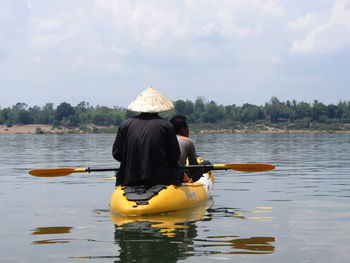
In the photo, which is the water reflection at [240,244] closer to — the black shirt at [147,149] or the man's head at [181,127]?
the black shirt at [147,149]

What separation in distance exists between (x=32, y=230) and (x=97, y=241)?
1.62m

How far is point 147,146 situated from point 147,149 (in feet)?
0.17

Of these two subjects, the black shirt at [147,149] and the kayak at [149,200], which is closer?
the kayak at [149,200]

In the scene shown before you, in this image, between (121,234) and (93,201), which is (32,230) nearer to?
(121,234)

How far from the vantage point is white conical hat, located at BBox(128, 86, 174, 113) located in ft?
32.1

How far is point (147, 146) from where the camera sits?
31.2 feet

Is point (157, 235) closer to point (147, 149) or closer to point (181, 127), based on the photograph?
point (147, 149)

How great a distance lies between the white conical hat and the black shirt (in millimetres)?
130

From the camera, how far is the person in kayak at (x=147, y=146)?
31.4 ft

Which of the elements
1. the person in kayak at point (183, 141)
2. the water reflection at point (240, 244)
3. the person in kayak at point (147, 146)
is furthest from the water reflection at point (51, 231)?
the person in kayak at point (183, 141)

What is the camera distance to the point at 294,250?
23.5ft

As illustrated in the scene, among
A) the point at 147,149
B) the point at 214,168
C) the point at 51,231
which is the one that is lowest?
the point at 51,231

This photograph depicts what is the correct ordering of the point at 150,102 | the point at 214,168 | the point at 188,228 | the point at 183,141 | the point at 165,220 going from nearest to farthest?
1. the point at 188,228
2. the point at 165,220
3. the point at 150,102
4. the point at 183,141
5. the point at 214,168

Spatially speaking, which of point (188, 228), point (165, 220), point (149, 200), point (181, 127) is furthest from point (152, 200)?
point (181, 127)
